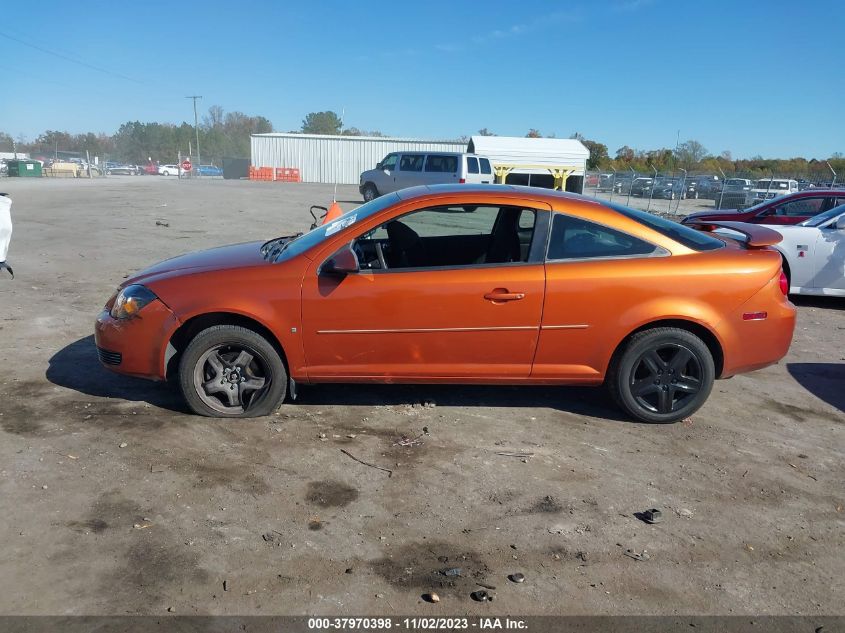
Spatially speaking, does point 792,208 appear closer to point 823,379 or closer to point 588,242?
point 823,379

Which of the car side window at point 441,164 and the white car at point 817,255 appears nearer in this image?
the white car at point 817,255

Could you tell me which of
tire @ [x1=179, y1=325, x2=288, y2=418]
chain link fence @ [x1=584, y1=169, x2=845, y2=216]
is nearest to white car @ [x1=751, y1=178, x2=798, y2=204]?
chain link fence @ [x1=584, y1=169, x2=845, y2=216]

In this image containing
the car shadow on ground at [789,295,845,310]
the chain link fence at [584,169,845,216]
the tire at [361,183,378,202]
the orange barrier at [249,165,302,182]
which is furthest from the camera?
the orange barrier at [249,165,302,182]

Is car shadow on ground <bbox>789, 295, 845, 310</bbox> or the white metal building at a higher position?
the white metal building

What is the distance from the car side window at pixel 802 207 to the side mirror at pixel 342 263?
362 inches

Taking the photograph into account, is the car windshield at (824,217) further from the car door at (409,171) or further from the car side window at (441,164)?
the car door at (409,171)

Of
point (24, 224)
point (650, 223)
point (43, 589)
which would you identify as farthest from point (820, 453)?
point (24, 224)

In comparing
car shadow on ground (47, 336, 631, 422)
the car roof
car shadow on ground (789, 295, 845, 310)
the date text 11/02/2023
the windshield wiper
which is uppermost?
the car roof

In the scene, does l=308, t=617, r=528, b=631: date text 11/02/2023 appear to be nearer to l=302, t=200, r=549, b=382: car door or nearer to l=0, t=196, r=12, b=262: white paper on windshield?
l=302, t=200, r=549, b=382: car door

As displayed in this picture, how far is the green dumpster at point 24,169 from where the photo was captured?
45.6 m

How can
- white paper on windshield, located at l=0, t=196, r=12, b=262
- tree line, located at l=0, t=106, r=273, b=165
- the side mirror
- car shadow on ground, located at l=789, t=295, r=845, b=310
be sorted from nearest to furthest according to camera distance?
the side mirror
white paper on windshield, located at l=0, t=196, r=12, b=262
car shadow on ground, located at l=789, t=295, r=845, b=310
tree line, located at l=0, t=106, r=273, b=165

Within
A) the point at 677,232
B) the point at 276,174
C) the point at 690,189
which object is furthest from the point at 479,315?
the point at 276,174

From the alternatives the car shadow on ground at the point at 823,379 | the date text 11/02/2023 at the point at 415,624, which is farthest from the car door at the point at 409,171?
the date text 11/02/2023 at the point at 415,624

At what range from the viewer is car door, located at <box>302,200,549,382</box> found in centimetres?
430
